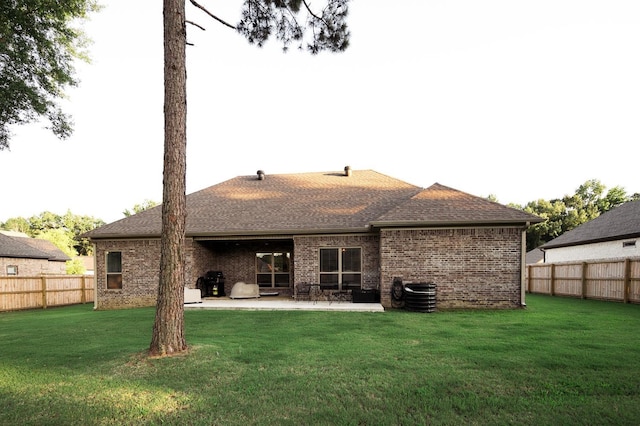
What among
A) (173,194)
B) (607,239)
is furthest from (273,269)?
(607,239)

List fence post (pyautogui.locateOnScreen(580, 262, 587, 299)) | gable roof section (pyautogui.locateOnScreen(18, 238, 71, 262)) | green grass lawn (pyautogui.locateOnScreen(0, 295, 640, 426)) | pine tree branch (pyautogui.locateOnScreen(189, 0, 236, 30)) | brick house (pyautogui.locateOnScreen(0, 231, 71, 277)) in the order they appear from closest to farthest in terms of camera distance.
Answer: green grass lawn (pyautogui.locateOnScreen(0, 295, 640, 426))
pine tree branch (pyautogui.locateOnScreen(189, 0, 236, 30))
fence post (pyautogui.locateOnScreen(580, 262, 587, 299))
brick house (pyautogui.locateOnScreen(0, 231, 71, 277))
gable roof section (pyautogui.locateOnScreen(18, 238, 71, 262))

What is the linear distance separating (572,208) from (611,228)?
27088mm

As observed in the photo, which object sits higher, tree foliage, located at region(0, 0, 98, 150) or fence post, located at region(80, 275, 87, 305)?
tree foliage, located at region(0, 0, 98, 150)

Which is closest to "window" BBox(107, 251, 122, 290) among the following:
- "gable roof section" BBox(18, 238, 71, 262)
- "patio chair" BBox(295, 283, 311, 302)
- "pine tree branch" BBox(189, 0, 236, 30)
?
"patio chair" BBox(295, 283, 311, 302)

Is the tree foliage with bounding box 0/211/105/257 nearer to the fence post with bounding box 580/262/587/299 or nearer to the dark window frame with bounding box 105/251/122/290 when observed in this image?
the dark window frame with bounding box 105/251/122/290

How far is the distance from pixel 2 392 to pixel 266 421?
347 cm

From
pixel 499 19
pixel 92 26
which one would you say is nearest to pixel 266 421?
pixel 499 19

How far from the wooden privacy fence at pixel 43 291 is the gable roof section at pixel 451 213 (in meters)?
13.6

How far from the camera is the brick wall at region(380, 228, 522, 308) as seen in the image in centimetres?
1052

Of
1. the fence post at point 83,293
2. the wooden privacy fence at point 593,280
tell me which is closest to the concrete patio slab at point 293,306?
the fence post at point 83,293

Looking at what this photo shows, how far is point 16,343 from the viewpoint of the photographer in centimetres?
690

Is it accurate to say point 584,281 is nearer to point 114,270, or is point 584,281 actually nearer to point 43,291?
point 114,270

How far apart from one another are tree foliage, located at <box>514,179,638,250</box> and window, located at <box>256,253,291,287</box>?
31909 mm

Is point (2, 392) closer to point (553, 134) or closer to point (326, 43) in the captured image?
point (326, 43)
